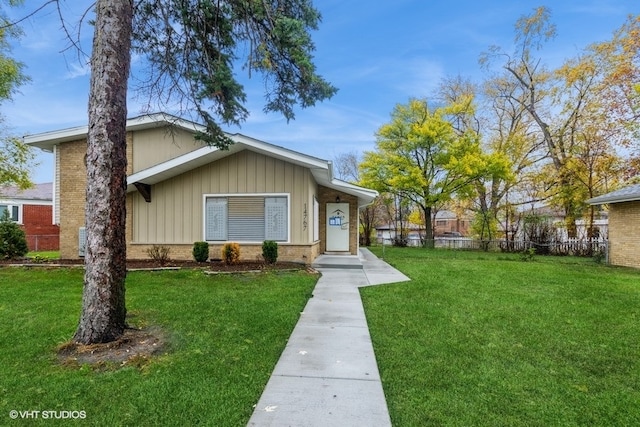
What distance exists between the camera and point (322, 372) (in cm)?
338

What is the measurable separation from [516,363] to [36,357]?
16.4ft

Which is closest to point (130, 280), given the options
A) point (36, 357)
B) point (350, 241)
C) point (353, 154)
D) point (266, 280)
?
point (266, 280)

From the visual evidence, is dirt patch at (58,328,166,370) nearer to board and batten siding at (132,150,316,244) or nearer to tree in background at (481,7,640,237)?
board and batten siding at (132,150,316,244)

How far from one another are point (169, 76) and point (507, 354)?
21.7 feet

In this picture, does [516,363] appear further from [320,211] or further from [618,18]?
[618,18]

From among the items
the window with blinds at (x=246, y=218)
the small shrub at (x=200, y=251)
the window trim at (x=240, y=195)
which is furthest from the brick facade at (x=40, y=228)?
the small shrub at (x=200, y=251)

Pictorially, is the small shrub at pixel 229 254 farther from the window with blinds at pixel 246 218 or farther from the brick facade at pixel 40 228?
the brick facade at pixel 40 228

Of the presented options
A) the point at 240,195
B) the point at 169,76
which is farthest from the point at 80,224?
the point at 169,76

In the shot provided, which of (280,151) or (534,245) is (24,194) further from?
(534,245)

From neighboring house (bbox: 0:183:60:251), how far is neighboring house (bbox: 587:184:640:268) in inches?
1179

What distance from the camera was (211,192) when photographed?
35.2 ft

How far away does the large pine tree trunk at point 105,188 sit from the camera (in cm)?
388

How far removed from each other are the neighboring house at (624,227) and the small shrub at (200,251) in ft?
47.0

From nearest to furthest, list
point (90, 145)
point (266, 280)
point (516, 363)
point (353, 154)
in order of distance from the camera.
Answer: point (516, 363), point (90, 145), point (266, 280), point (353, 154)
